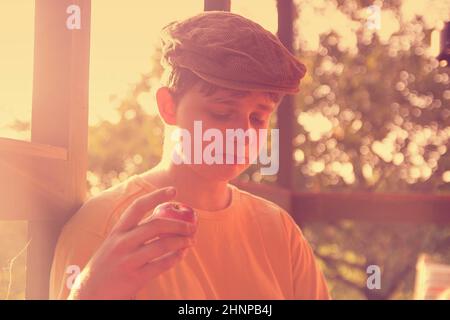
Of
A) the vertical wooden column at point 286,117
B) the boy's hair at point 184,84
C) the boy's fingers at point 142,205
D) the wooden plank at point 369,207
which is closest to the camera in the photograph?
the boy's fingers at point 142,205

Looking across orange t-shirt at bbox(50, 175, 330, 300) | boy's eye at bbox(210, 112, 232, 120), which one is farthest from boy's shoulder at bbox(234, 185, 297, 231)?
boy's eye at bbox(210, 112, 232, 120)

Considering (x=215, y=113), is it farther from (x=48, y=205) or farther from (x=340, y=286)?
(x=340, y=286)

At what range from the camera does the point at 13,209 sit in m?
0.72

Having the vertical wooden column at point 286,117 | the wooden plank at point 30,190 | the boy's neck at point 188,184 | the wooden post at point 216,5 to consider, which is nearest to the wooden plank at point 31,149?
the wooden plank at point 30,190

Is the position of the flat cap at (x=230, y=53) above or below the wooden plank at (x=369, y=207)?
above

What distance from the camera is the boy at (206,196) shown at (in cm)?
72

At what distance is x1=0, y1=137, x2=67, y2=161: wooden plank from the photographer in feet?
2.28

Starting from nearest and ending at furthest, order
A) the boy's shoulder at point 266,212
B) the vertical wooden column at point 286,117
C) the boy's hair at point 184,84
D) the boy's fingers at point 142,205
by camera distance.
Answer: the boy's fingers at point 142,205
the boy's hair at point 184,84
the boy's shoulder at point 266,212
the vertical wooden column at point 286,117

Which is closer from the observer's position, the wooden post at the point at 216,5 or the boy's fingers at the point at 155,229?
the boy's fingers at the point at 155,229

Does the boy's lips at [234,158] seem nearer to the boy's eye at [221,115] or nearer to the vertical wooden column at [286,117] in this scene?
the boy's eye at [221,115]

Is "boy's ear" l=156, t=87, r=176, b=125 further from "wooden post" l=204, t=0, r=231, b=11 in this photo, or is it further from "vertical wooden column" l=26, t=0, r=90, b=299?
"wooden post" l=204, t=0, r=231, b=11

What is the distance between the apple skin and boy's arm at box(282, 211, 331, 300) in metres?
0.24

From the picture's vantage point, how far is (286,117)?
1.36 meters

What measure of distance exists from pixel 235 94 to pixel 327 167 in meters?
1.65
